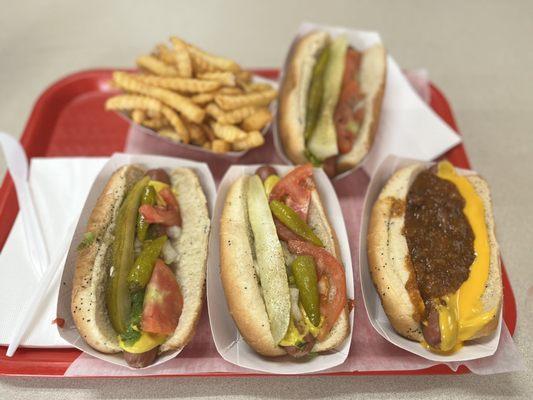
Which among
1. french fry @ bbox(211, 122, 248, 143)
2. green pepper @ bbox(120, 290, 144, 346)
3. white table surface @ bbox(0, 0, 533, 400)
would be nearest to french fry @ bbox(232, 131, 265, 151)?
french fry @ bbox(211, 122, 248, 143)

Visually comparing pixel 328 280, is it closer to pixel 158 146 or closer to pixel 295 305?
pixel 295 305

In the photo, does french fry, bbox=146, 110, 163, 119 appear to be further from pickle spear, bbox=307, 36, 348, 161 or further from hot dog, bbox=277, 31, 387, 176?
pickle spear, bbox=307, 36, 348, 161

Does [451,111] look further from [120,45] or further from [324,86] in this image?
[120,45]

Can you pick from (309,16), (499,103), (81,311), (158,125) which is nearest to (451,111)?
(499,103)

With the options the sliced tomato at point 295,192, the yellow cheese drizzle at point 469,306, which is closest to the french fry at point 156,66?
the sliced tomato at point 295,192

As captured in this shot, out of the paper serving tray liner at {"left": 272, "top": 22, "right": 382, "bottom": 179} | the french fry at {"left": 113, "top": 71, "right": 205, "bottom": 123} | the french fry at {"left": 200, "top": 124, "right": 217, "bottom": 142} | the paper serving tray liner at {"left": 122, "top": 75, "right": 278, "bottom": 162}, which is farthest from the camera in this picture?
the paper serving tray liner at {"left": 272, "top": 22, "right": 382, "bottom": 179}

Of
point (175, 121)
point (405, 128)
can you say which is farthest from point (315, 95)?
point (175, 121)
